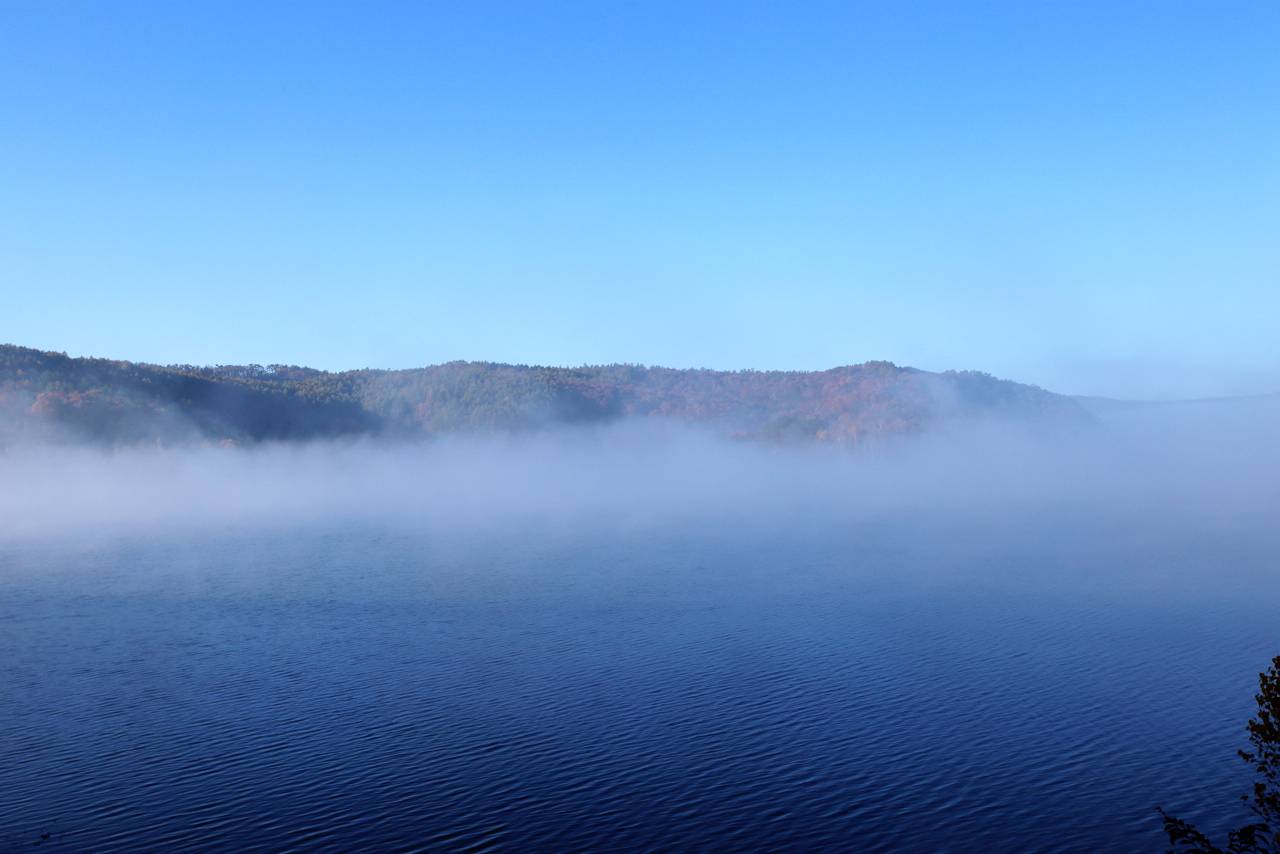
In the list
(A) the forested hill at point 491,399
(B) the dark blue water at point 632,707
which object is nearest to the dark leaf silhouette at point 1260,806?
(B) the dark blue water at point 632,707

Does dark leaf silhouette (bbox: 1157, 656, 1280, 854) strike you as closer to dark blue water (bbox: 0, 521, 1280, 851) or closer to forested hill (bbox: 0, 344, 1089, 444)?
dark blue water (bbox: 0, 521, 1280, 851)

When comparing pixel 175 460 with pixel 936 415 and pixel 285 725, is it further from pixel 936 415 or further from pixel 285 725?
pixel 936 415

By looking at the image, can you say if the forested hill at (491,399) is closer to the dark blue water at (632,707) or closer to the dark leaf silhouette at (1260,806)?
the dark blue water at (632,707)

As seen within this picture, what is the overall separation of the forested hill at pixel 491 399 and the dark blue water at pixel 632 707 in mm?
49108

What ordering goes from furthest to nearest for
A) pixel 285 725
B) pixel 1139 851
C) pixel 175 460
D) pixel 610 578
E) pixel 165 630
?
pixel 175 460 < pixel 610 578 < pixel 165 630 < pixel 285 725 < pixel 1139 851

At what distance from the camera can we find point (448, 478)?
3339 inches

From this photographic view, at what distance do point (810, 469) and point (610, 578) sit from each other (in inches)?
2483

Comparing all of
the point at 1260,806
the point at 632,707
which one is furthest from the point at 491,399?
the point at 1260,806

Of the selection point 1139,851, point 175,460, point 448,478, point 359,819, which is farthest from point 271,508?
point 1139,851

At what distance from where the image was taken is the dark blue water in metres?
11.9

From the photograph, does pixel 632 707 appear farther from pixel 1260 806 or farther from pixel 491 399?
pixel 491 399

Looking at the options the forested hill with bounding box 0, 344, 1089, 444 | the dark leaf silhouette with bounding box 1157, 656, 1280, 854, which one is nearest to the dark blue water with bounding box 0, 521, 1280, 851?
the dark leaf silhouette with bounding box 1157, 656, 1280, 854

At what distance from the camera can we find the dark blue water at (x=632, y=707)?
11.9 meters

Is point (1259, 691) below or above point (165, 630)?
above
